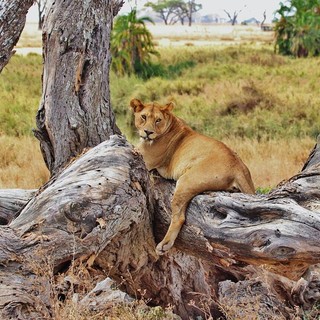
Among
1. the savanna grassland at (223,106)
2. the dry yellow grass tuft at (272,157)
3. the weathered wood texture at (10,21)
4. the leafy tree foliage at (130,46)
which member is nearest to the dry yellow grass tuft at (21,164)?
the savanna grassland at (223,106)

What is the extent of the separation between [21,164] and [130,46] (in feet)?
44.1

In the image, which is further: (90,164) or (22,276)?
(90,164)

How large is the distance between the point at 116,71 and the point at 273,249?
62.4 feet

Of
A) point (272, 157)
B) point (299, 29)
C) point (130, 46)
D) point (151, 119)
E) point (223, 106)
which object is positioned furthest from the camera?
point (299, 29)

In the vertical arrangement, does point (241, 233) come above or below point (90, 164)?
below

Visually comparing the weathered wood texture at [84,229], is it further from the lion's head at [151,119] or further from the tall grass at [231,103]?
the tall grass at [231,103]

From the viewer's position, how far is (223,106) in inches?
640

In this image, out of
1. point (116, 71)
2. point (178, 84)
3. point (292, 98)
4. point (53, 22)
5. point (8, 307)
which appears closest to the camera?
point (8, 307)

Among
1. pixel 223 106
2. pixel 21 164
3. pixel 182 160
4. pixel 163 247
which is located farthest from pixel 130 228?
pixel 223 106

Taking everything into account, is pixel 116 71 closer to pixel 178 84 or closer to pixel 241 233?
pixel 178 84

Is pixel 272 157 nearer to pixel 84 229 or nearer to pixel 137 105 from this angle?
pixel 137 105

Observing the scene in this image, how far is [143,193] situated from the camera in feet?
16.2

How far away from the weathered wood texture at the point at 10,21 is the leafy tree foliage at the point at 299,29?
26.0 meters

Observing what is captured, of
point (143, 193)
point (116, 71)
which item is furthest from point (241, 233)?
point (116, 71)
